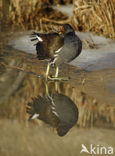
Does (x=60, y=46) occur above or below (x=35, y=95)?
above

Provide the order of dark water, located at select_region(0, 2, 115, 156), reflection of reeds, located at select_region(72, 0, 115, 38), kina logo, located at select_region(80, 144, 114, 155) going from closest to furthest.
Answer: kina logo, located at select_region(80, 144, 114, 155) → dark water, located at select_region(0, 2, 115, 156) → reflection of reeds, located at select_region(72, 0, 115, 38)

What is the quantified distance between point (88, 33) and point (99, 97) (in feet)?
9.65

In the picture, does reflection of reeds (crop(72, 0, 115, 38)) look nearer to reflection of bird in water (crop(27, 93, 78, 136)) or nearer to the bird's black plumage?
the bird's black plumage

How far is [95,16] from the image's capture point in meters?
7.77

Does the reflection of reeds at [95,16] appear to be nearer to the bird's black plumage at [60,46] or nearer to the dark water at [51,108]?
the dark water at [51,108]

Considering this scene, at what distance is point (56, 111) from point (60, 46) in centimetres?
111

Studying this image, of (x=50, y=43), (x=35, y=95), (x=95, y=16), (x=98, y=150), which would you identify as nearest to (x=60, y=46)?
(x=50, y=43)

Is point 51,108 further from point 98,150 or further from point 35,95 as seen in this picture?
point 98,150

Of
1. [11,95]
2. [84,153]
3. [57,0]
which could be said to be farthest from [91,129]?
[57,0]

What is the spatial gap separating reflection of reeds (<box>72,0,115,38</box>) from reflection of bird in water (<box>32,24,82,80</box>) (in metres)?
2.02

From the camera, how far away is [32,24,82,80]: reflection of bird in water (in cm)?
554

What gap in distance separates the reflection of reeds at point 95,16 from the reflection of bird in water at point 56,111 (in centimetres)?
266

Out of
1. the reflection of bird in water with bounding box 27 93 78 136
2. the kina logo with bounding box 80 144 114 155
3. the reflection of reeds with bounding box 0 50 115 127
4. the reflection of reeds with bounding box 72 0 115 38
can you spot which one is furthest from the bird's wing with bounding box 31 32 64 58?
the reflection of reeds with bounding box 72 0 115 38

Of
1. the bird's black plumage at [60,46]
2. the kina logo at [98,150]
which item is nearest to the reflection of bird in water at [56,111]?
the kina logo at [98,150]
